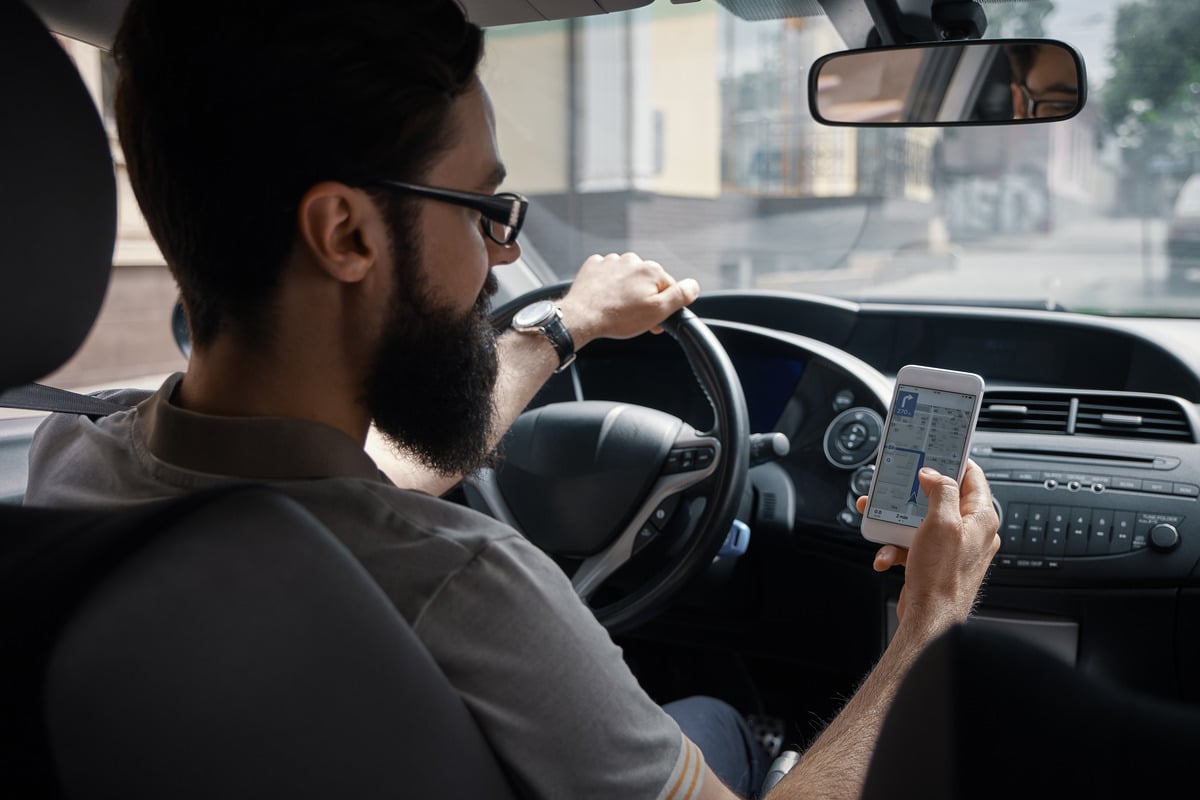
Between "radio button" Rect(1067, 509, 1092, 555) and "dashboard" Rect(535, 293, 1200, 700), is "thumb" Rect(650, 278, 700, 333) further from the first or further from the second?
"radio button" Rect(1067, 509, 1092, 555)

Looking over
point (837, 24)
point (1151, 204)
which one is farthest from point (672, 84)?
point (837, 24)

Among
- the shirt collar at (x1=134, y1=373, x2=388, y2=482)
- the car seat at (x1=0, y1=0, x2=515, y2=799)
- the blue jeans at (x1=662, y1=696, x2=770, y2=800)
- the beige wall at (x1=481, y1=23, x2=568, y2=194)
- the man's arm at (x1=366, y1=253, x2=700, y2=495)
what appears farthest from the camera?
the beige wall at (x1=481, y1=23, x2=568, y2=194)

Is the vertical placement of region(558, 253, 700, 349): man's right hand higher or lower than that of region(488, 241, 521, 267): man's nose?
lower

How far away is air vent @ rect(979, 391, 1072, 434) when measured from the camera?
236 cm

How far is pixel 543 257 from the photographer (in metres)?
3.00

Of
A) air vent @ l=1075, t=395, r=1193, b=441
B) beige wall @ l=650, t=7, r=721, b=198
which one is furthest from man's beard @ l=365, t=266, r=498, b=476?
beige wall @ l=650, t=7, r=721, b=198

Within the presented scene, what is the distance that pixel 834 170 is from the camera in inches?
293

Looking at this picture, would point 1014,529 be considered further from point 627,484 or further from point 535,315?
point 535,315

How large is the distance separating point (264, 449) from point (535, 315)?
37.9 inches

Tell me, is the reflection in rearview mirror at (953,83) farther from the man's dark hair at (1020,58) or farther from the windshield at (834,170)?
the windshield at (834,170)

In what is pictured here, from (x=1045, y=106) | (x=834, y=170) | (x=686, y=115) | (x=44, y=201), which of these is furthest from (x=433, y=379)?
(x=686, y=115)

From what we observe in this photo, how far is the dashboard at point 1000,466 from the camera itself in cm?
213

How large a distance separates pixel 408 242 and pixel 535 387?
0.79 m

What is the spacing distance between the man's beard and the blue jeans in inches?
29.7
